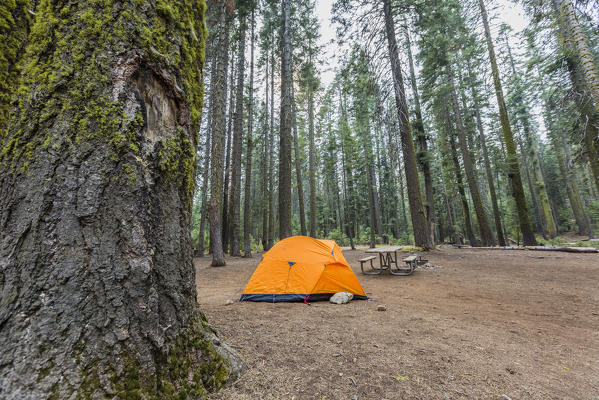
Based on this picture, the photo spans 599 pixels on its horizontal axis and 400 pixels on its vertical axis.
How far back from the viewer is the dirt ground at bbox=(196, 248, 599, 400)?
1.78m

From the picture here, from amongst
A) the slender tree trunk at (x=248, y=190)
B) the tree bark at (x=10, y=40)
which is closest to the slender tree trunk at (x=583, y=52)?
the tree bark at (x=10, y=40)

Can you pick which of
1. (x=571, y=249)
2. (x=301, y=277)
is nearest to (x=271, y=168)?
(x=301, y=277)

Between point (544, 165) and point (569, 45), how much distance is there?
1151 inches

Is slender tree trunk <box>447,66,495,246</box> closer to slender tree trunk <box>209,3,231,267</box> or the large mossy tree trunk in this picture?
slender tree trunk <box>209,3,231,267</box>

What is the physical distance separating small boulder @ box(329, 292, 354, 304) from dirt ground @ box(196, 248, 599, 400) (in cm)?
14

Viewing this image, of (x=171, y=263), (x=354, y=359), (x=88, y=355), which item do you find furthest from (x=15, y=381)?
(x=354, y=359)

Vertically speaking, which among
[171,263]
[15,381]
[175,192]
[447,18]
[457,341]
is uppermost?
[447,18]

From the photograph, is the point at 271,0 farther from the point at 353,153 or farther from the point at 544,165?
the point at 544,165

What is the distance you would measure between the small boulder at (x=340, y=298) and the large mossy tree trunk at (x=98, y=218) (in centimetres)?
297

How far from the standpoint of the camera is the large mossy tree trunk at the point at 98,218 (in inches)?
43.7

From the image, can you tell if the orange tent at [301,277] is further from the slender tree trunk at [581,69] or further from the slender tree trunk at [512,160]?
the slender tree trunk at [512,160]

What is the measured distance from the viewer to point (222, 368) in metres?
1.68

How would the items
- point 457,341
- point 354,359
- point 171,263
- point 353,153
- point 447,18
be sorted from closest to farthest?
1. point 171,263
2. point 354,359
3. point 457,341
4. point 447,18
5. point 353,153

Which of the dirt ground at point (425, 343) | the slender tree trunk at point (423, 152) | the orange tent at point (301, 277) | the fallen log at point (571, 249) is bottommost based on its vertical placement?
the dirt ground at point (425, 343)
